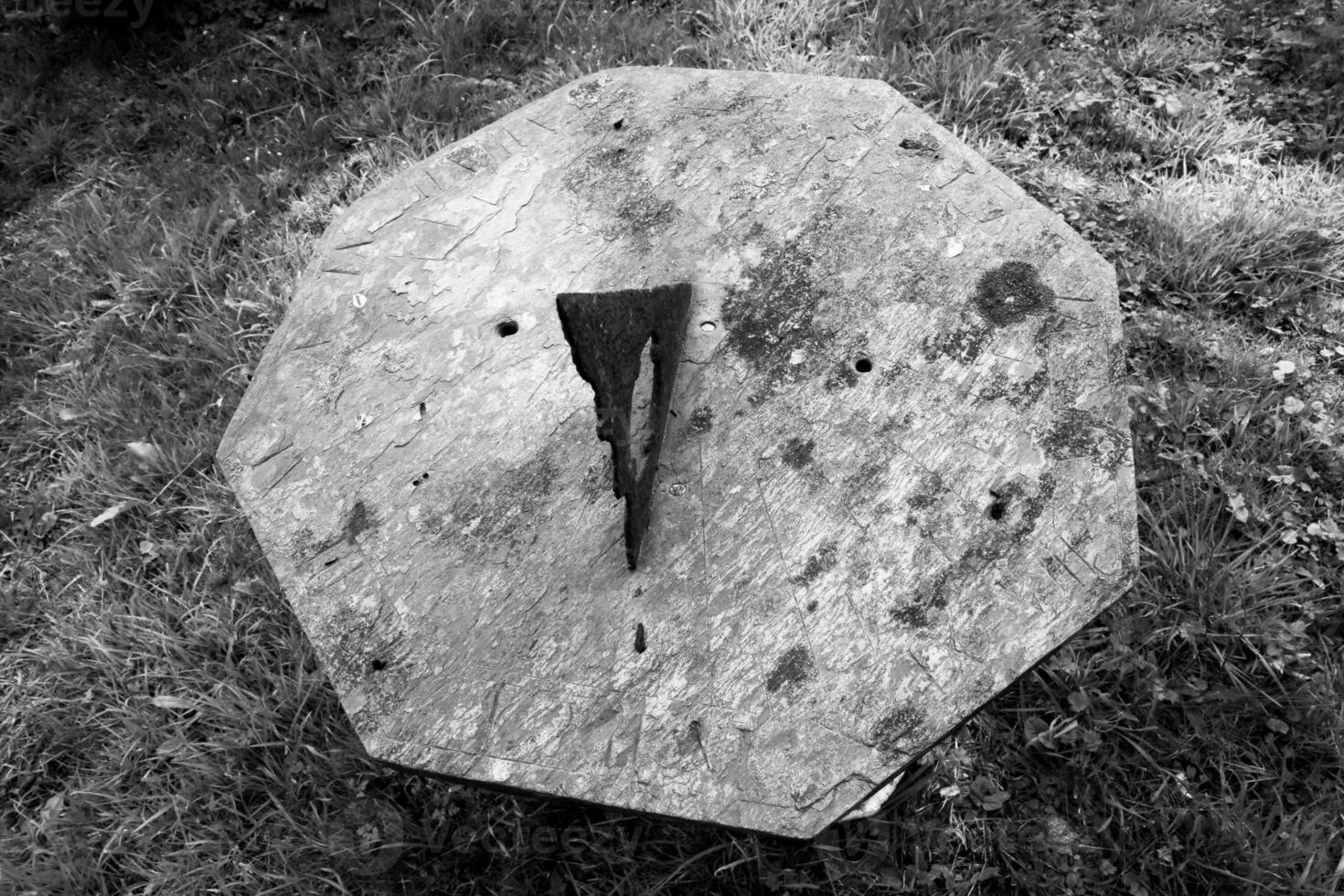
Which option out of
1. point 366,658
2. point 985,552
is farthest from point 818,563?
point 366,658

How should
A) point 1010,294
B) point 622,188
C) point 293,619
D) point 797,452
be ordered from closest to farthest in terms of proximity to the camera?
point 797,452 → point 1010,294 → point 622,188 → point 293,619

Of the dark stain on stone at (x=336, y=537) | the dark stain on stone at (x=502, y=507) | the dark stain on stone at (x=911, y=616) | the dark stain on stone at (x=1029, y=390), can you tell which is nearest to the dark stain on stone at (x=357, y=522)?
the dark stain on stone at (x=336, y=537)

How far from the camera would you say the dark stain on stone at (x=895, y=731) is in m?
1.37

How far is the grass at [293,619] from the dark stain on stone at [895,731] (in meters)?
0.78

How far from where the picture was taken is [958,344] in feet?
5.61

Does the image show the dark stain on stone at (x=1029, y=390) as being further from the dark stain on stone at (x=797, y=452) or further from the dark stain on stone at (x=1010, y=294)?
the dark stain on stone at (x=797, y=452)

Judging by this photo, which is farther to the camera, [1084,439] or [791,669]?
[1084,439]

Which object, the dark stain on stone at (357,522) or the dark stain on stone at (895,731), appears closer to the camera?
the dark stain on stone at (895,731)

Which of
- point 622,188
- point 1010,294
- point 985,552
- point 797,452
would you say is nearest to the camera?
point 985,552

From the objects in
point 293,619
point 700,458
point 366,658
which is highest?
point 700,458

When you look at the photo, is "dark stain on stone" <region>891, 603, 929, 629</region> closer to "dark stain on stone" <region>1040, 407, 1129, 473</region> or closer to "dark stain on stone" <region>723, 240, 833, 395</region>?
"dark stain on stone" <region>1040, 407, 1129, 473</region>

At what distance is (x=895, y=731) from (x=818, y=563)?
312mm

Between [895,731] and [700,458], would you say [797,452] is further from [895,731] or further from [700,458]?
[895,731]

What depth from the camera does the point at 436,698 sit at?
1485 mm
